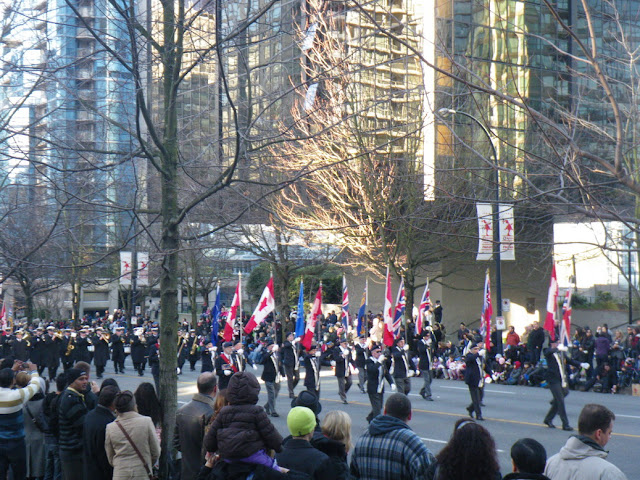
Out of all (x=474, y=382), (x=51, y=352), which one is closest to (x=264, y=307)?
(x=474, y=382)

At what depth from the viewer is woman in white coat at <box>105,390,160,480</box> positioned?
6090 millimetres

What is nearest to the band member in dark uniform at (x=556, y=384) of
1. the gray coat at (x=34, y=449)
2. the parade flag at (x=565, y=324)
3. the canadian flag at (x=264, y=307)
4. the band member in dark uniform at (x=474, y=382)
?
the parade flag at (x=565, y=324)

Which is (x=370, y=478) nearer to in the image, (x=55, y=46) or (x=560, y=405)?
(x=55, y=46)

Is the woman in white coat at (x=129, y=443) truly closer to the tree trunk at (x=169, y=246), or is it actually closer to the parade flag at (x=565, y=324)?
the tree trunk at (x=169, y=246)

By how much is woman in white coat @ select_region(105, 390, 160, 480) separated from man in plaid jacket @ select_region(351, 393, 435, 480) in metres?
1.88

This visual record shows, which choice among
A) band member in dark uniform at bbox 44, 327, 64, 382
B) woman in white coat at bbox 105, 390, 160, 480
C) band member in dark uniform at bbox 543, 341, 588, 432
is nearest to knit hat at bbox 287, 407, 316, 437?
woman in white coat at bbox 105, 390, 160, 480

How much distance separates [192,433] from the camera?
6438 mm

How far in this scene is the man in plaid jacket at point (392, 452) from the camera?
16.4ft

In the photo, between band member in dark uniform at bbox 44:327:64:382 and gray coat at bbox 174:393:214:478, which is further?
band member in dark uniform at bbox 44:327:64:382

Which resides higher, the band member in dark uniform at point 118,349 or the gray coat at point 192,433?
the gray coat at point 192,433

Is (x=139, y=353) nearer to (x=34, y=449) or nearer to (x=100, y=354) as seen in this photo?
(x=100, y=354)

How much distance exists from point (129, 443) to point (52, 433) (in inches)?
92.2

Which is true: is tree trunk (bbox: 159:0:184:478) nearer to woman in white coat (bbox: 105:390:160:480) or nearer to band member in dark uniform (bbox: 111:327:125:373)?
woman in white coat (bbox: 105:390:160:480)

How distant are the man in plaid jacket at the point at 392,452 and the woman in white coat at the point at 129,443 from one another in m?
1.88
